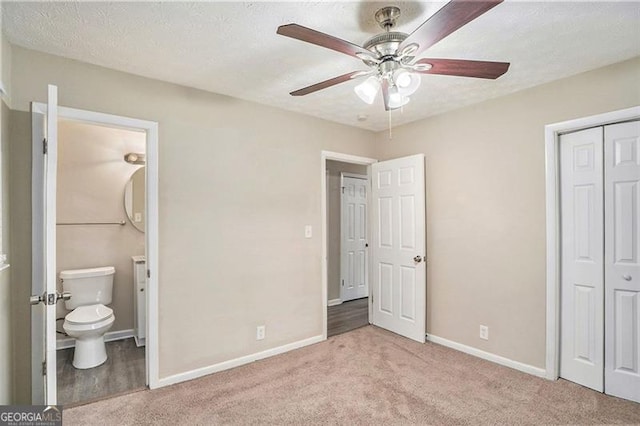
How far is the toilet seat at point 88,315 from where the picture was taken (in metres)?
2.84

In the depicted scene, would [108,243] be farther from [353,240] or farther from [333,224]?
[353,240]

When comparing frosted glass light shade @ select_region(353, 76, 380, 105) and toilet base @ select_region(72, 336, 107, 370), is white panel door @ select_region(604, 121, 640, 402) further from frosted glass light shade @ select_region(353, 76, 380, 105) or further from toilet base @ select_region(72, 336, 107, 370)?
toilet base @ select_region(72, 336, 107, 370)

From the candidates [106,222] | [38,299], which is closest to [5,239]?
[38,299]

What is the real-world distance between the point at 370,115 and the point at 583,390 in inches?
116

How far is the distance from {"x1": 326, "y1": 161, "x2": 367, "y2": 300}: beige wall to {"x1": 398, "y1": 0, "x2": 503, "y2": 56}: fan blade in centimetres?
349

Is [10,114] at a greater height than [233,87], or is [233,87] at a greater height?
[233,87]

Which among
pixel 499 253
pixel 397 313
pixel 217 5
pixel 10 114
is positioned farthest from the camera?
pixel 397 313

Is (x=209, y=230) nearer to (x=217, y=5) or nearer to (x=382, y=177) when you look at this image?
(x=217, y=5)

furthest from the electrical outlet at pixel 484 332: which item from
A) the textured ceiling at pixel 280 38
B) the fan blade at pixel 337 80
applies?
the fan blade at pixel 337 80

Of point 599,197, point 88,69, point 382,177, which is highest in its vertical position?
point 88,69

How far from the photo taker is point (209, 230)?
2811 millimetres

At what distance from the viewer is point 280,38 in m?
1.96

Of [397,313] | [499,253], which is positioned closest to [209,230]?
[397,313]

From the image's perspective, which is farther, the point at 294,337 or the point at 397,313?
the point at 397,313
